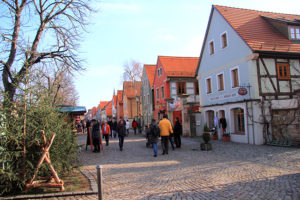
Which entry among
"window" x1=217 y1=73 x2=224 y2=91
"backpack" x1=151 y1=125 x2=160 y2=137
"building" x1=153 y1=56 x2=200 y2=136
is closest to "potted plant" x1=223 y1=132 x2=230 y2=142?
"window" x1=217 y1=73 x2=224 y2=91

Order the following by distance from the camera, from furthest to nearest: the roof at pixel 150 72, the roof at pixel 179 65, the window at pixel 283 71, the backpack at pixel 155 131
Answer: the roof at pixel 150 72
the roof at pixel 179 65
the window at pixel 283 71
the backpack at pixel 155 131

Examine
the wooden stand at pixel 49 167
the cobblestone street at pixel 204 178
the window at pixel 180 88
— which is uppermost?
the window at pixel 180 88

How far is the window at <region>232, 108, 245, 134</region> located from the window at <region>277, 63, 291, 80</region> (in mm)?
3117

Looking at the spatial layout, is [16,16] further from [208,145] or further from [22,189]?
[208,145]

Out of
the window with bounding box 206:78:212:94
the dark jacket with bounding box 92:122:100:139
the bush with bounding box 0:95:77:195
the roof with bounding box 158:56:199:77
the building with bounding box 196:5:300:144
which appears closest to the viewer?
the bush with bounding box 0:95:77:195

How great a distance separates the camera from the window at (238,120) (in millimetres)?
15820

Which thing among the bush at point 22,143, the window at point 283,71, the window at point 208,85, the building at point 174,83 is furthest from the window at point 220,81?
the bush at point 22,143

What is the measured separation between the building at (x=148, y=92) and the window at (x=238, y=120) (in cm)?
1972

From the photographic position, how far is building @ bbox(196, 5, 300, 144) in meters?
14.2

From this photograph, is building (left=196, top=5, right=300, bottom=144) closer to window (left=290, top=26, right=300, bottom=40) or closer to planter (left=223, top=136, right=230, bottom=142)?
window (left=290, top=26, right=300, bottom=40)

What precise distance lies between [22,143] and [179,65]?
25.8 metres

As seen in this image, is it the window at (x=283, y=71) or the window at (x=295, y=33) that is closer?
the window at (x=283, y=71)

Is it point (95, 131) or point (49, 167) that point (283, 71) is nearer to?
point (95, 131)

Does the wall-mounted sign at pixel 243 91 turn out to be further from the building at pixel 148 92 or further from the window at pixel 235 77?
the building at pixel 148 92
